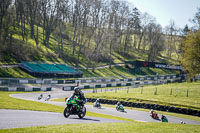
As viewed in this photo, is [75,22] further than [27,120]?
Yes

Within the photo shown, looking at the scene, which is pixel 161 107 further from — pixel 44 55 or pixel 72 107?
pixel 44 55

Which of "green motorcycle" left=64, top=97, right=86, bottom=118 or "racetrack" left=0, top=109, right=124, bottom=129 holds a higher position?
"green motorcycle" left=64, top=97, right=86, bottom=118

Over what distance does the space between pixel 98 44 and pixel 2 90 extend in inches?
1524

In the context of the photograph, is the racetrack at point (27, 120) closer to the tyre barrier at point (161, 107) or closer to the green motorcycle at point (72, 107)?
the green motorcycle at point (72, 107)

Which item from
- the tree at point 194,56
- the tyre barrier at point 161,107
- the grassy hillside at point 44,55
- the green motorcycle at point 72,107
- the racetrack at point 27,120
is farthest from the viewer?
the grassy hillside at point 44,55

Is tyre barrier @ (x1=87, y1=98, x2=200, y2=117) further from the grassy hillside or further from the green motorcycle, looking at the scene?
the grassy hillside

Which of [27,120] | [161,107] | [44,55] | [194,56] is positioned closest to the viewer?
[27,120]

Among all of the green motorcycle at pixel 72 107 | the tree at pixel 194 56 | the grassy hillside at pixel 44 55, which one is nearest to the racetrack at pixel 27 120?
the green motorcycle at pixel 72 107

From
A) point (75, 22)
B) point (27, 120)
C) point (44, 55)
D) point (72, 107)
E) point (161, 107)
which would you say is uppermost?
point (75, 22)

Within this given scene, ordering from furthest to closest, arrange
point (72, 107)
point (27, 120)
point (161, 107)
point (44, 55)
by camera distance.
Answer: point (44, 55) < point (161, 107) < point (72, 107) < point (27, 120)

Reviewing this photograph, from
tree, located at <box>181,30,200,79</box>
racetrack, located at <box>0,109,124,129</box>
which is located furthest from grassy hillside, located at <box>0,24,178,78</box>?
racetrack, located at <box>0,109,124,129</box>

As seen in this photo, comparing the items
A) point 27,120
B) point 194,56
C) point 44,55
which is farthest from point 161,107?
point 44,55

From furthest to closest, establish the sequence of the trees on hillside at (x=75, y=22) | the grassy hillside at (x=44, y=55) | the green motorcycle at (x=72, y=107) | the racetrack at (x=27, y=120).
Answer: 1. the trees on hillside at (x=75, y=22)
2. the grassy hillside at (x=44, y=55)
3. the green motorcycle at (x=72, y=107)
4. the racetrack at (x=27, y=120)

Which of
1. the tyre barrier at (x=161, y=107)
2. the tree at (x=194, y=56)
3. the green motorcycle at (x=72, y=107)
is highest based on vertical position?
the tree at (x=194, y=56)
